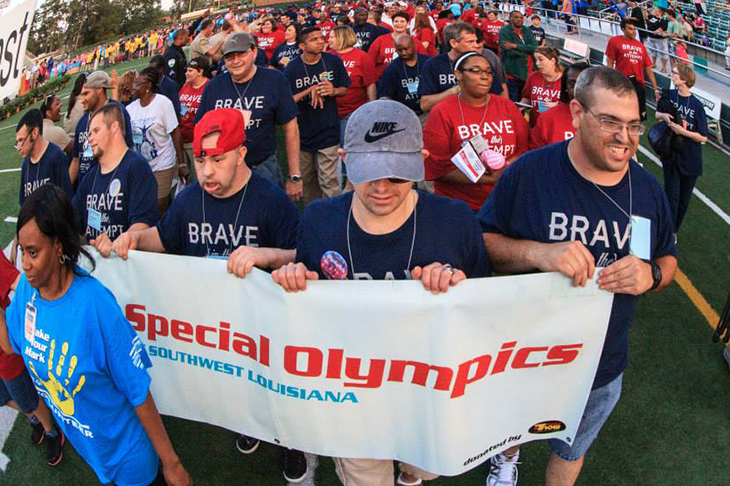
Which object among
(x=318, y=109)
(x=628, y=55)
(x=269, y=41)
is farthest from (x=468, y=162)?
(x=269, y=41)

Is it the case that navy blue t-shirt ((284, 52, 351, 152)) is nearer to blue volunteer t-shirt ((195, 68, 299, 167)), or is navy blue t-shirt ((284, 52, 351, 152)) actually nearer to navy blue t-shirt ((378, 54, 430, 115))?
navy blue t-shirt ((378, 54, 430, 115))

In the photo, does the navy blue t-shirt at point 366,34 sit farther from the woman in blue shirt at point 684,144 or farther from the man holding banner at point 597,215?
the man holding banner at point 597,215

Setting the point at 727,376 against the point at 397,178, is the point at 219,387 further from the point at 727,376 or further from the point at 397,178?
the point at 727,376

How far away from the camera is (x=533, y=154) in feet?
8.63

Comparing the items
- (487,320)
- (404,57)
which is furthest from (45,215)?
(404,57)

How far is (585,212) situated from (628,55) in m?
8.36

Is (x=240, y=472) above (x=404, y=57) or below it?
below

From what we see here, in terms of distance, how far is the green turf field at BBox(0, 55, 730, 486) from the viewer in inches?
134

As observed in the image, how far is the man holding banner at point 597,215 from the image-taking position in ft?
7.52

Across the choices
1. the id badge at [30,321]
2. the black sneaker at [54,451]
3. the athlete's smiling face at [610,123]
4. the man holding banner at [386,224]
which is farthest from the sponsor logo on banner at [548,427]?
the black sneaker at [54,451]

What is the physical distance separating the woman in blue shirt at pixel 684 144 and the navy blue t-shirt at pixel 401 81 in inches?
108

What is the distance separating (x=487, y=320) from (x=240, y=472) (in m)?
2.00

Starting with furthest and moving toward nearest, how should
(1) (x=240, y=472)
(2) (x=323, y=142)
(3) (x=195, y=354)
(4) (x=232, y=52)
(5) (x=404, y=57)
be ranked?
(5) (x=404, y=57) < (2) (x=323, y=142) < (4) (x=232, y=52) < (1) (x=240, y=472) < (3) (x=195, y=354)

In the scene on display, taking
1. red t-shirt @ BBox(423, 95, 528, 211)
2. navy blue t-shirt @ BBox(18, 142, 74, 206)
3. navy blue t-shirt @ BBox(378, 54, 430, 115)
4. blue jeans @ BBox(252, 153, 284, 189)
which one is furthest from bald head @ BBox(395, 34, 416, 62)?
navy blue t-shirt @ BBox(18, 142, 74, 206)
